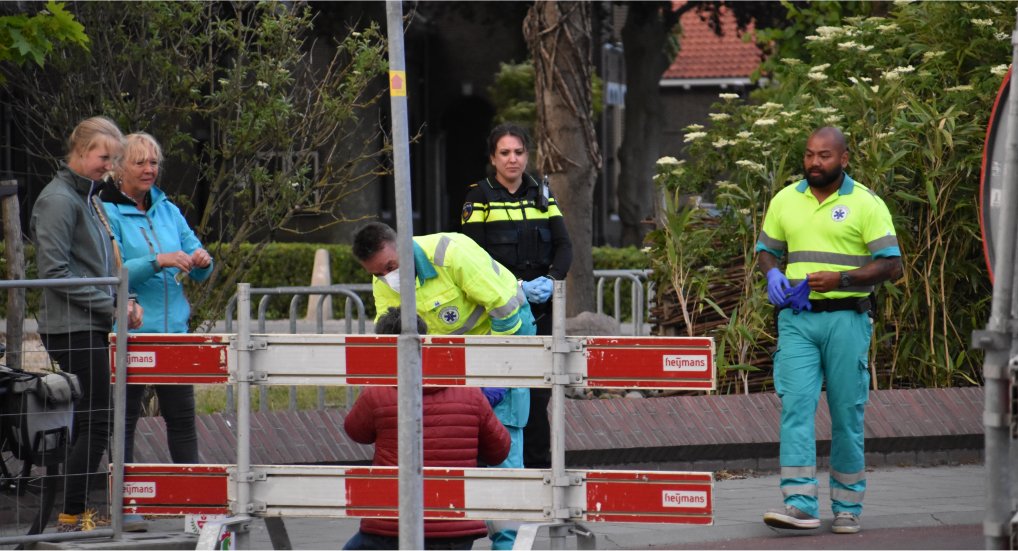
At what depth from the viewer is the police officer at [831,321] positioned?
765 centimetres

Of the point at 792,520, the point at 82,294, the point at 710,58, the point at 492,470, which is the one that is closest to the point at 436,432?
the point at 492,470

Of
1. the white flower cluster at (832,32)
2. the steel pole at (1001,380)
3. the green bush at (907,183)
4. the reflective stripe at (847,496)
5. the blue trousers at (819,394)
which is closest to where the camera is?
the steel pole at (1001,380)

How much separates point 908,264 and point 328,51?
15.7 metres

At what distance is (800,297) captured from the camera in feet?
25.3

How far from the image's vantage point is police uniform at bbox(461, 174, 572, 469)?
8141mm

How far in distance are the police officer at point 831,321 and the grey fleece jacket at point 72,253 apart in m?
2.98

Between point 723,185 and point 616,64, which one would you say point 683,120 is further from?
point 723,185

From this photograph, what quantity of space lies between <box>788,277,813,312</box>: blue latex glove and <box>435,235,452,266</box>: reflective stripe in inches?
70.2

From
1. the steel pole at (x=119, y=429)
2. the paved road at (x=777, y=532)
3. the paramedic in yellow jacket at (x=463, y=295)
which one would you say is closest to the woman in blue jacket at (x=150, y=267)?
the paved road at (x=777, y=532)

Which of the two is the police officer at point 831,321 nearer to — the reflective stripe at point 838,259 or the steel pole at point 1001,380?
the reflective stripe at point 838,259

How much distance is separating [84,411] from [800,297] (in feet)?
10.5

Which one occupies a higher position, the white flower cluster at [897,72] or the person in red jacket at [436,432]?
the white flower cluster at [897,72]

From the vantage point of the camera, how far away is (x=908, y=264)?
10.6m

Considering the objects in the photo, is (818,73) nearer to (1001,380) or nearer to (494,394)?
(494,394)
